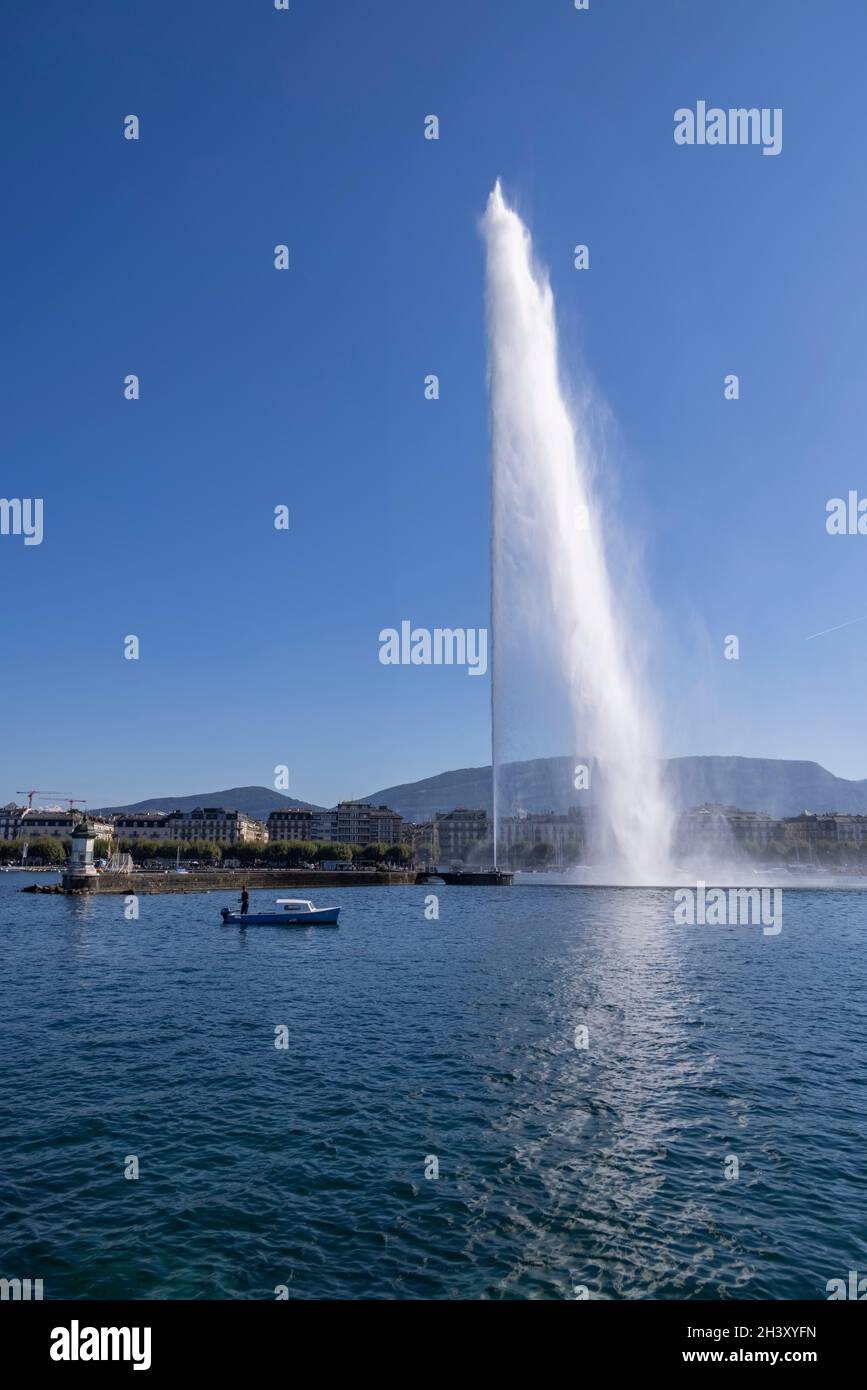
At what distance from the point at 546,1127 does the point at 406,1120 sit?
9.49ft

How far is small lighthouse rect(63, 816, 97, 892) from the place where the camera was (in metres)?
90.8

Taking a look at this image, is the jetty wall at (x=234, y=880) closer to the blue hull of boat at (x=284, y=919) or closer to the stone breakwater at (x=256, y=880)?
the stone breakwater at (x=256, y=880)

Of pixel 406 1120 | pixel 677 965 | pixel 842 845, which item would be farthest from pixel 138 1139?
pixel 842 845

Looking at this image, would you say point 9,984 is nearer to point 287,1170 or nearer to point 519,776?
point 287,1170

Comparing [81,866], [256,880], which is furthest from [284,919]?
[256,880]

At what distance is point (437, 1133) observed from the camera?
1641 centimetres

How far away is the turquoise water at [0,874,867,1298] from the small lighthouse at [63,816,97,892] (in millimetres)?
57934

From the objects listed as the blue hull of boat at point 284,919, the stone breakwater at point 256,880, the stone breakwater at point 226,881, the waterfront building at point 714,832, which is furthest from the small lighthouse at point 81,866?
the waterfront building at point 714,832

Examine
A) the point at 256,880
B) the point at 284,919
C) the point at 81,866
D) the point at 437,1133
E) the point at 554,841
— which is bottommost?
the point at 554,841

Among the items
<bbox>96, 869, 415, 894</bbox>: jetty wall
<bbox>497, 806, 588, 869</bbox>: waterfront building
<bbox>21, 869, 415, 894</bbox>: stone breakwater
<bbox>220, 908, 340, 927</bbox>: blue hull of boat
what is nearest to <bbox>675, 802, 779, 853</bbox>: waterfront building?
<bbox>497, 806, 588, 869</bbox>: waterfront building

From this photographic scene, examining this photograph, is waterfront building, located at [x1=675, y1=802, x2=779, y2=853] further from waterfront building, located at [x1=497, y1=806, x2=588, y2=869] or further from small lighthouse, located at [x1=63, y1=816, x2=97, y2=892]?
small lighthouse, located at [x1=63, y1=816, x2=97, y2=892]

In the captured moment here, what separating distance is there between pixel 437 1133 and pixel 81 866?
86.7 m

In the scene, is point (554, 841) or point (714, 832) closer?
point (714, 832)

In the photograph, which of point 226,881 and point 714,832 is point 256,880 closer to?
point 226,881
